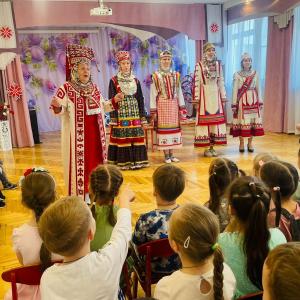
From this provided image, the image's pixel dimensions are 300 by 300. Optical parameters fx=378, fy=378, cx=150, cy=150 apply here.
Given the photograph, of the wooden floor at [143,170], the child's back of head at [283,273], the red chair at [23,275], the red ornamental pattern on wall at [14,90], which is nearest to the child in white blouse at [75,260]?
the red chair at [23,275]

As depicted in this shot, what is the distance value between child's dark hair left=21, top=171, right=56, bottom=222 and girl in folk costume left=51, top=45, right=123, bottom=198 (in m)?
1.54

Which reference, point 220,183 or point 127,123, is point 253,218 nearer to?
point 220,183

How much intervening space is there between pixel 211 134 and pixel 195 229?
4.55 metres

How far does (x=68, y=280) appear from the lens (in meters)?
A: 1.16

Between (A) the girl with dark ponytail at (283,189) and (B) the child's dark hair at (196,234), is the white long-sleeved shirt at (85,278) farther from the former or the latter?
(A) the girl with dark ponytail at (283,189)

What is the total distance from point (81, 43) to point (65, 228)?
8.84 meters

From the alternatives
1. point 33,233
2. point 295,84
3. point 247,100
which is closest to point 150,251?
point 33,233

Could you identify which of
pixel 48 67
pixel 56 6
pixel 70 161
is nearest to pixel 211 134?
pixel 70 161

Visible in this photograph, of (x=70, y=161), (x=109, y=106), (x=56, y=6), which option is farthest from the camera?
(x=56, y=6)

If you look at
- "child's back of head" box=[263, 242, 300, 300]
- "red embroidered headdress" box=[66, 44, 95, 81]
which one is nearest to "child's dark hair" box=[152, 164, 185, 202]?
"child's back of head" box=[263, 242, 300, 300]

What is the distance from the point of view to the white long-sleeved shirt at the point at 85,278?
116 centimetres

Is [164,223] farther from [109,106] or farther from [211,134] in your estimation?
[211,134]

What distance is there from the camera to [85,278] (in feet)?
3.83

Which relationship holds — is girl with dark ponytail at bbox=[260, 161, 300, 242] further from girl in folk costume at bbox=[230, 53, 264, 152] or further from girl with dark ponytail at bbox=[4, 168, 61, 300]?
girl in folk costume at bbox=[230, 53, 264, 152]
